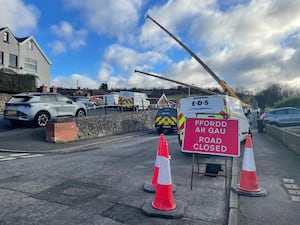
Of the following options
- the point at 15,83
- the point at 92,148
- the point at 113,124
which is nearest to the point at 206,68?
the point at 113,124

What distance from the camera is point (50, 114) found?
41.3 feet

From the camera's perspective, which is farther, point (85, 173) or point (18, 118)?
point (18, 118)

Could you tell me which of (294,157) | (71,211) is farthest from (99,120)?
(71,211)

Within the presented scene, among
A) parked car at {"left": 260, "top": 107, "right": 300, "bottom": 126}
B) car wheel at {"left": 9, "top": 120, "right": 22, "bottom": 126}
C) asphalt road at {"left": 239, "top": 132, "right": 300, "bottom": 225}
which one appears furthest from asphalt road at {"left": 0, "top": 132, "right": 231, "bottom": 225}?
parked car at {"left": 260, "top": 107, "right": 300, "bottom": 126}

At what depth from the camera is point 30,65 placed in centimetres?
3891

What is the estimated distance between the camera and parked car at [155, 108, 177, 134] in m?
17.3

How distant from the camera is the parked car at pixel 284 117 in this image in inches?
661

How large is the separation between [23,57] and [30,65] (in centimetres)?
177

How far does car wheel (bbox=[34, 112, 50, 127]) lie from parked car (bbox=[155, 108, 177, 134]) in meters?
7.69

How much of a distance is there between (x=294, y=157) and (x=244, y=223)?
5.59 meters

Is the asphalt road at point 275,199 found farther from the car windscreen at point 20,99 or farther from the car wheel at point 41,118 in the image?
the car windscreen at point 20,99

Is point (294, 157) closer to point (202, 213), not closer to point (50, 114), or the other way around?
point (202, 213)

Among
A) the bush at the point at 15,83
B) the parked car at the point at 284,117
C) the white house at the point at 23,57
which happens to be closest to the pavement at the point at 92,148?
the parked car at the point at 284,117

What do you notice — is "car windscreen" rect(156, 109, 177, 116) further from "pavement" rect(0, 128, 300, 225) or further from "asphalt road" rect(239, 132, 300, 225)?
"asphalt road" rect(239, 132, 300, 225)
